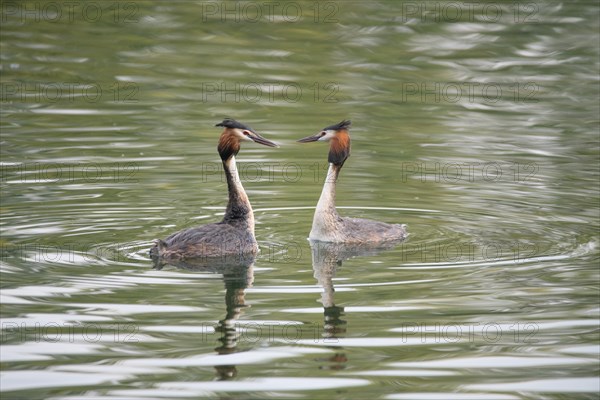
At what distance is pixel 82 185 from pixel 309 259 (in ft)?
12.2

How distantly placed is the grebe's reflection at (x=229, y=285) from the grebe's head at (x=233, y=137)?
3.66 ft

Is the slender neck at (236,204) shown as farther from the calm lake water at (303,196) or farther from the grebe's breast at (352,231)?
the grebe's breast at (352,231)

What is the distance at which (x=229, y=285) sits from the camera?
10305 mm

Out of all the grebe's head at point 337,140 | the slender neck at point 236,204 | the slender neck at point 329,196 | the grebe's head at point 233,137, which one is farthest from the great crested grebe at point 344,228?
the grebe's head at point 233,137

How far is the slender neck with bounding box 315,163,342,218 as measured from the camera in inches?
471

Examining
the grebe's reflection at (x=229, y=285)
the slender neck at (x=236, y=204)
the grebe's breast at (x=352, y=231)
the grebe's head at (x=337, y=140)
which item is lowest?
the grebe's reflection at (x=229, y=285)

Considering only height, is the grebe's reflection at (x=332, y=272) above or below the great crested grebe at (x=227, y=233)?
below

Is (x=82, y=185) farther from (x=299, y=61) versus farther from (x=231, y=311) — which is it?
(x=299, y=61)

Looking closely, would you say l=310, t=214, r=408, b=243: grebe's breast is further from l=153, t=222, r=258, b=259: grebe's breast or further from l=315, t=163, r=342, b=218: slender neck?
l=153, t=222, r=258, b=259: grebe's breast

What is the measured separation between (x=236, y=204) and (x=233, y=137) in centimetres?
63

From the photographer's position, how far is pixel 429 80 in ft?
66.2

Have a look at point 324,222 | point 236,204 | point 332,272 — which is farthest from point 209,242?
point 324,222

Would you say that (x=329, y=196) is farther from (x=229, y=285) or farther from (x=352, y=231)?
(x=229, y=285)

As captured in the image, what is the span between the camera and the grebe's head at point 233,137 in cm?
1156
